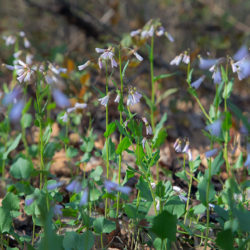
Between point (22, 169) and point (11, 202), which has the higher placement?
point (22, 169)

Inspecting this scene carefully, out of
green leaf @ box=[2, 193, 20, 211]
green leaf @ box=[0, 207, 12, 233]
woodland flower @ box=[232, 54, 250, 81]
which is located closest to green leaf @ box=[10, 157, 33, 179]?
green leaf @ box=[2, 193, 20, 211]

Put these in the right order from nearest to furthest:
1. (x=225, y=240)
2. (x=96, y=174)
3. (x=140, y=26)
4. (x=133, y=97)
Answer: (x=225, y=240)
(x=133, y=97)
(x=96, y=174)
(x=140, y=26)

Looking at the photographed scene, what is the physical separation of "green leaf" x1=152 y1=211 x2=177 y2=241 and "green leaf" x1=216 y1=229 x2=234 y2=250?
0.16 m

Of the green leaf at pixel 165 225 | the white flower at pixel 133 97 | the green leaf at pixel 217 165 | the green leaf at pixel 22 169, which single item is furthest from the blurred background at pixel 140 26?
the green leaf at pixel 165 225

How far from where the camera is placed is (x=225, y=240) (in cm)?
127

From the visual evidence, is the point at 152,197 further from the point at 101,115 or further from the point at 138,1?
the point at 138,1

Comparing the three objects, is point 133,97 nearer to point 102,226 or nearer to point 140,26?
point 102,226

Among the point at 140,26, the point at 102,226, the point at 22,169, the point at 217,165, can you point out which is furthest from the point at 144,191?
the point at 140,26

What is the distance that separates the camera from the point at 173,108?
3879 millimetres

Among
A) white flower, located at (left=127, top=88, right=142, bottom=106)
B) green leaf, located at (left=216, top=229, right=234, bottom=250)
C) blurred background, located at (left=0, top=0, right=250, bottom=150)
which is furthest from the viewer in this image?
blurred background, located at (left=0, top=0, right=250, bottom=150)

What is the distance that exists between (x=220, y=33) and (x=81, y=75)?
3.71 metres

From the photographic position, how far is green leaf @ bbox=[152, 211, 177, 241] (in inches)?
50.1

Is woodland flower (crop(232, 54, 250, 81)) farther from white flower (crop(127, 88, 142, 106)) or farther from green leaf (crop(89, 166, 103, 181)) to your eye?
green leaf (crop(89, 166, 103, 181))

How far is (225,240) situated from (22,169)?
121 cm
